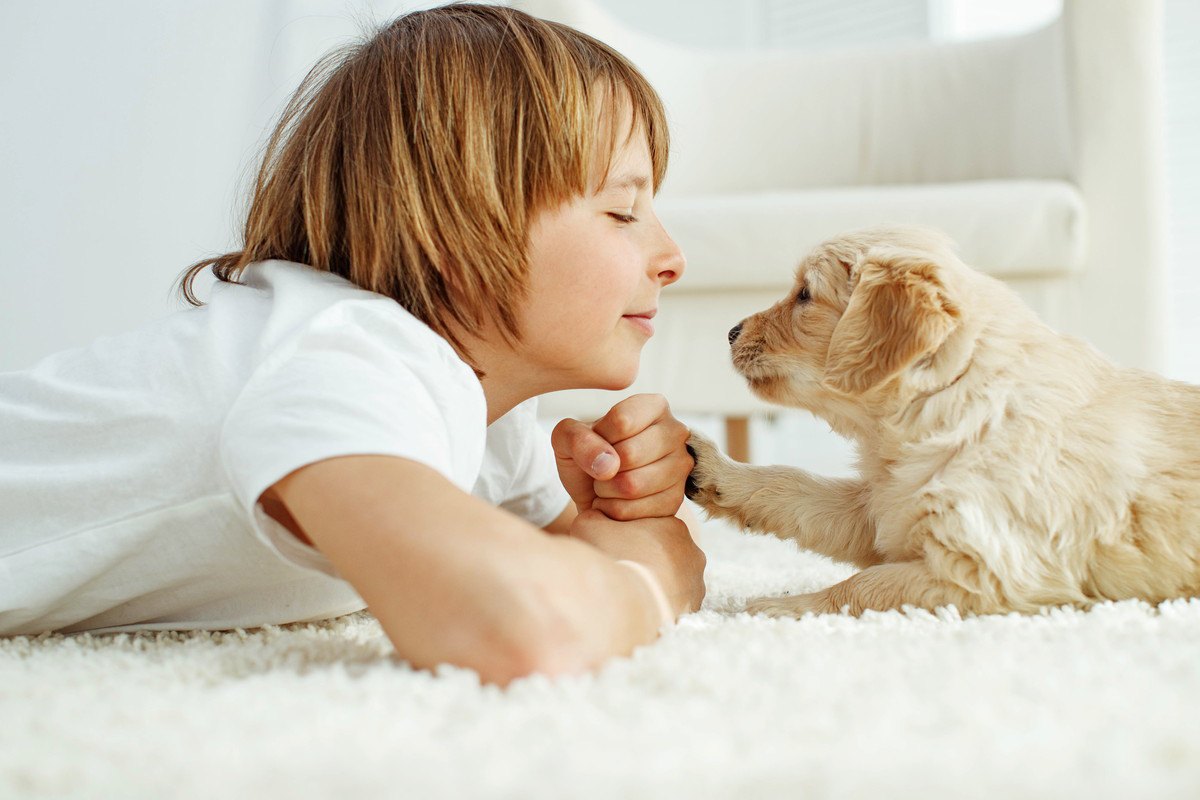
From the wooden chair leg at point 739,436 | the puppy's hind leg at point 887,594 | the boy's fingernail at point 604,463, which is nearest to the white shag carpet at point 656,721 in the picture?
the puppy's hind leg at point 887,594

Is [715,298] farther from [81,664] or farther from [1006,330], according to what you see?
[81,664]

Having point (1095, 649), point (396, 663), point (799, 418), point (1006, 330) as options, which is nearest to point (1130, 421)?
point (1006, 330)

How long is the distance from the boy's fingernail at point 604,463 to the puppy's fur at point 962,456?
16 centimetres

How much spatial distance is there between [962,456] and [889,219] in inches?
48.1

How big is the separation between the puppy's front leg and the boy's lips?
6.1 inches

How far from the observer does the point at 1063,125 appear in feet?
8.39

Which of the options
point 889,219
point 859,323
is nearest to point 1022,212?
point 889,219

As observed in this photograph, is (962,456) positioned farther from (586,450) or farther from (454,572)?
(454,572)

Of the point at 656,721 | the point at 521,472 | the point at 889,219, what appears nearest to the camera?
the point at 656,721

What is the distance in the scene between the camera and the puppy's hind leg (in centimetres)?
99

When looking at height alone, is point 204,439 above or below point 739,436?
above

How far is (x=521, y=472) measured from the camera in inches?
53.4

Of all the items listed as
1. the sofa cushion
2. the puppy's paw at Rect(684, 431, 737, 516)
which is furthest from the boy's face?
the sofa cushion

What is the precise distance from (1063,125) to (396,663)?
92.5 inches
